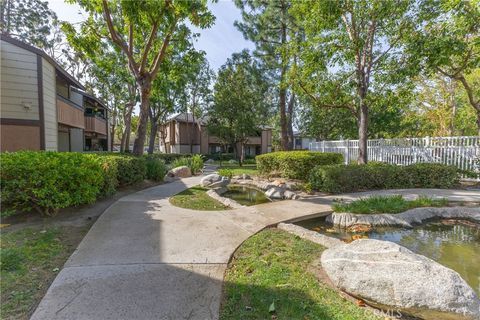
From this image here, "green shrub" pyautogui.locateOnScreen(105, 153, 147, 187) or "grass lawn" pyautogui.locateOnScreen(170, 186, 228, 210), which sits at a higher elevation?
"green shrub" pyautogui.locateOnScreen(105, 153, 147, 187)

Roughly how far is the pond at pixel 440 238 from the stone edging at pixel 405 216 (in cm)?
15

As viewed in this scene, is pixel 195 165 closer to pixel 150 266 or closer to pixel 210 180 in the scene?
pixel 210 180

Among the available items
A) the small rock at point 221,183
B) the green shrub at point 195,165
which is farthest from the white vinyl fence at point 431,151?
the green shrub at point 195,165

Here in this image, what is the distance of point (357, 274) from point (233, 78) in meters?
19.5

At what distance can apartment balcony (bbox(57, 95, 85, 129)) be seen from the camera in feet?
33.6

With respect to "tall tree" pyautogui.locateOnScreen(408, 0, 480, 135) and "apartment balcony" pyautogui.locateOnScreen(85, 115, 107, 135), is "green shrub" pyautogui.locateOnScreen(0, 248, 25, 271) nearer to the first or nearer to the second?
"tall tree" pyautogui.locateOnScreen(408, 0, 480, 135)

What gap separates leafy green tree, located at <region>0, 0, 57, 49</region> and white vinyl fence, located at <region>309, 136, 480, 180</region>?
82.7ft

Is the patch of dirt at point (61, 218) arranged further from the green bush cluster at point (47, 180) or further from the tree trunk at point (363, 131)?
the tree trunk at point (363, 131)

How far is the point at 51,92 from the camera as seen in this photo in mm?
9062

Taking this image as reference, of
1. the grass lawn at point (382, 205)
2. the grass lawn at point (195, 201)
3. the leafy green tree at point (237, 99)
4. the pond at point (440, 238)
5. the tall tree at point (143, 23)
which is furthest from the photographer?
the leafy green tree at point (237, 99)

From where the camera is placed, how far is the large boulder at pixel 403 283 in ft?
6.64

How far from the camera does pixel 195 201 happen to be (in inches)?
240

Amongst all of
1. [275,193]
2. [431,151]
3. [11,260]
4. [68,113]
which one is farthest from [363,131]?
[68,113]

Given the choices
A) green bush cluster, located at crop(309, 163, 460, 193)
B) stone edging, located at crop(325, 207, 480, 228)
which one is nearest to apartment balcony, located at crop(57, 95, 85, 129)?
green bush cluster, located at crop(309, 163, 460, 193)
